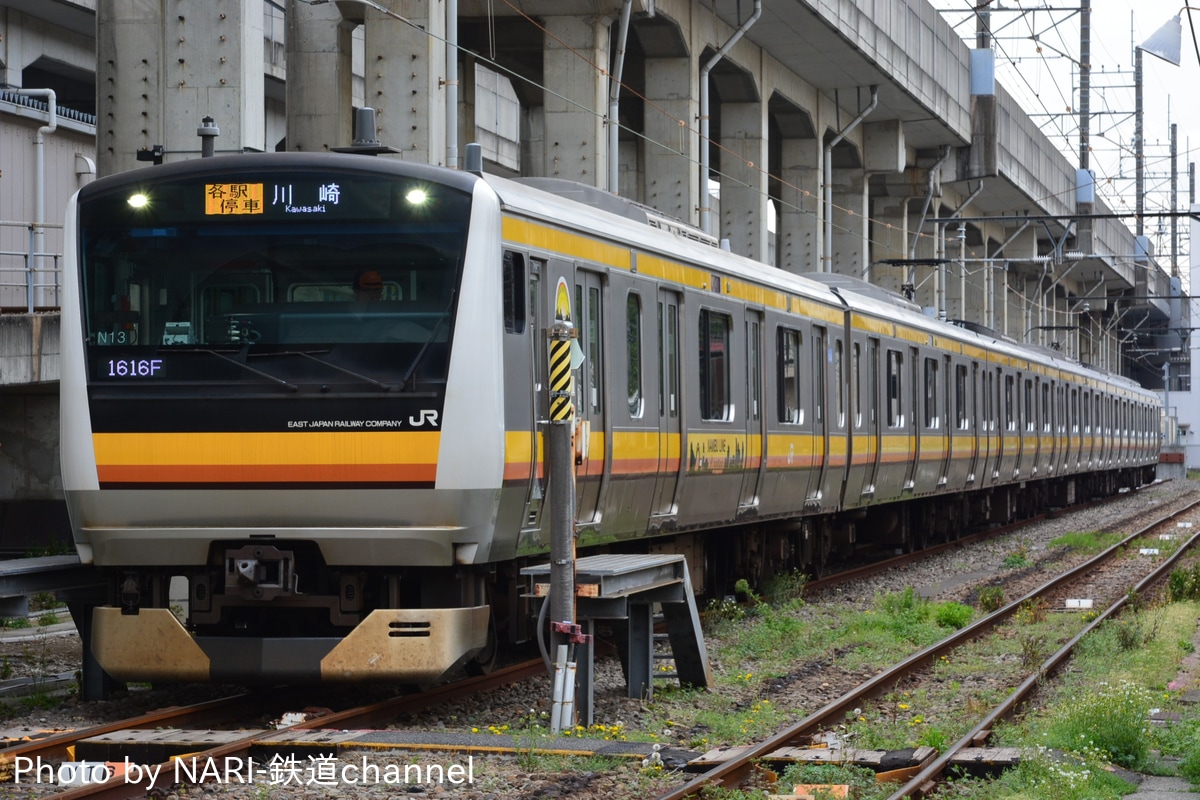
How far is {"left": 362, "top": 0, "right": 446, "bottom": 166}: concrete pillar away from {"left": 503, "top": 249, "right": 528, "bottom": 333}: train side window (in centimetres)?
893

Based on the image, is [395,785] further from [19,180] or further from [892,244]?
[892,244]

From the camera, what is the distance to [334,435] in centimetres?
881

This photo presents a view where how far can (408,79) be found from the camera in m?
18.2

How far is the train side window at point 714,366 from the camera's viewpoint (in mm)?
12859

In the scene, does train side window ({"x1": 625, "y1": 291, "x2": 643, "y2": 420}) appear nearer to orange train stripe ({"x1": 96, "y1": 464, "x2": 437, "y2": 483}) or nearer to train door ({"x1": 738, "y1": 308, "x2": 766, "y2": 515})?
train door ({"x1": 738, "y1": 308, "x2": 766, "y2": 515})

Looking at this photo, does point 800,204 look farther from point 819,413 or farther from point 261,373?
point 261,373

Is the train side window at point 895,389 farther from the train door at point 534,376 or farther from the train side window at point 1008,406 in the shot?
the train door at point 534,376

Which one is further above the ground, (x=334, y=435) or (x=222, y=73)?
(x=222, y=73)

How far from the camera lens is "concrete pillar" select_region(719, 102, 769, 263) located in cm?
3005

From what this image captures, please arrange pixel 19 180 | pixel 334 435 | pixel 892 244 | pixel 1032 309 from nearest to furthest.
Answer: pixel 334 435 → pixel 19 180 → pixel 892 244 → pixel 1032 309

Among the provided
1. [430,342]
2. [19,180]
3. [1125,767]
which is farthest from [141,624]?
[19,180]

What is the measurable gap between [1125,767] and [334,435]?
13.9 feet

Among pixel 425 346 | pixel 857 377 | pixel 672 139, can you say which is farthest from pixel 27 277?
pixel 672 139

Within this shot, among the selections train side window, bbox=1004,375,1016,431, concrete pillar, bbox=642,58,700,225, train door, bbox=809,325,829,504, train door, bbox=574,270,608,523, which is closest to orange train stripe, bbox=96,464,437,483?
train door, bbox=574,270,608,523
